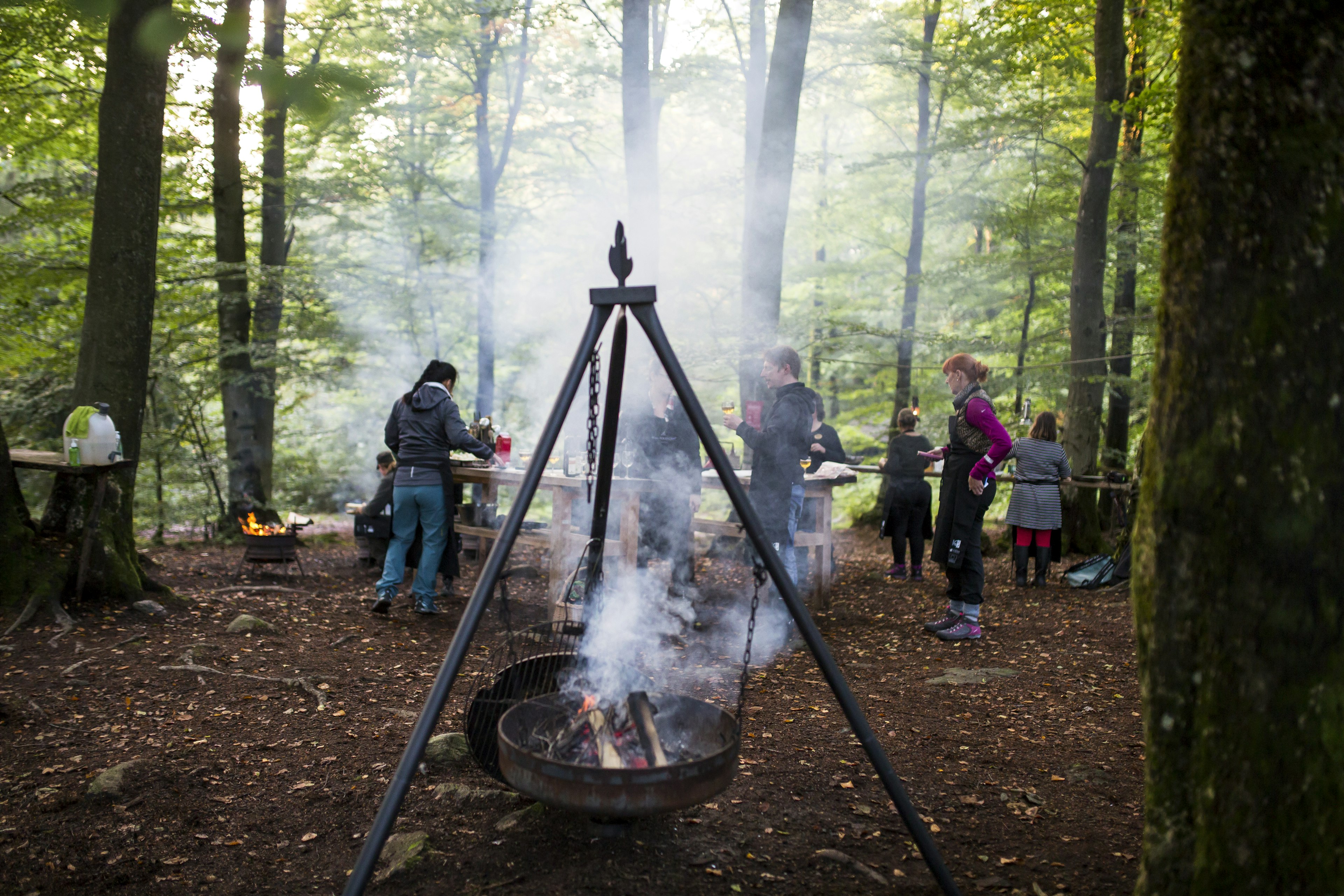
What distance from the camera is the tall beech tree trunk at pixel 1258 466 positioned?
192 cm

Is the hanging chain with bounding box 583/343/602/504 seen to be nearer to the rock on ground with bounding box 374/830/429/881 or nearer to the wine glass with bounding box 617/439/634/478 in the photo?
the rock on ground with bounding box 374/830/429/881

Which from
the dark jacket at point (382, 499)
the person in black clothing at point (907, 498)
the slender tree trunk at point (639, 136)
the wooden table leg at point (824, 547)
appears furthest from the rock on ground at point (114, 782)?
the person in black clothing at point (907, 498)

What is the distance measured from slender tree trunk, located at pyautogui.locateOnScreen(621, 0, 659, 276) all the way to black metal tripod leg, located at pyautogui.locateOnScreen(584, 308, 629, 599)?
18.3 feet

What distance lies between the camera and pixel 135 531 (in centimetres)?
1202

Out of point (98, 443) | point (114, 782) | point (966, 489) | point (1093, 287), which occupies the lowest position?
point (114, 782)

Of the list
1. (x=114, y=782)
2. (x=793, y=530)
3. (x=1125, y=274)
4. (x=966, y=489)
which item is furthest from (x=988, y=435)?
(x=1125, y=274)

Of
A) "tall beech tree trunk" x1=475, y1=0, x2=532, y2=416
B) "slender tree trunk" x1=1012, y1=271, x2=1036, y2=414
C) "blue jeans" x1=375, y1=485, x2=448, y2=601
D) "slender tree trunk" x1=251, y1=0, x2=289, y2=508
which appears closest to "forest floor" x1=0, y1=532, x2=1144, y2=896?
"blue jeans" x1=375, y1=485, x2=448, y2=601

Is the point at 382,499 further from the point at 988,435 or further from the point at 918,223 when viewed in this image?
the point at 918,223

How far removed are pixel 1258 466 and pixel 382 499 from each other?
701 centimetres

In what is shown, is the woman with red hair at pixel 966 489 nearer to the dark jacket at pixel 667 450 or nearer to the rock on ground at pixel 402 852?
the dark jacket at pixel 667 450

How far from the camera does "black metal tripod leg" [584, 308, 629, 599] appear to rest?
298 cm

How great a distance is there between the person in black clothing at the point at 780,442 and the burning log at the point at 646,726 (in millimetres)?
2790

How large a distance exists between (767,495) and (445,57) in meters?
11.0

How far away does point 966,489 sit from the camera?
573 centimetres
